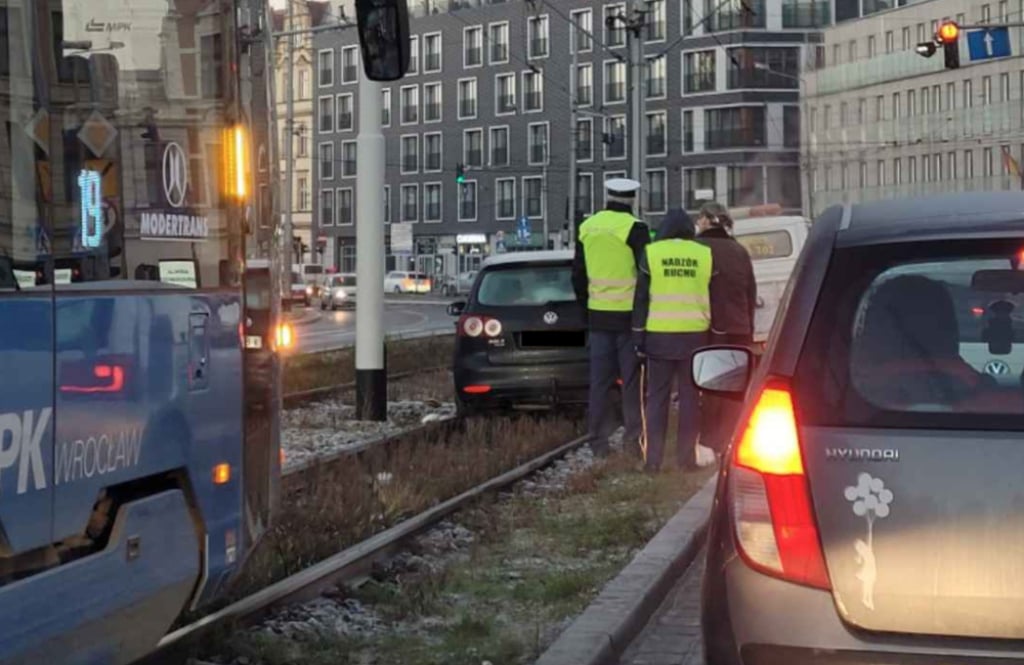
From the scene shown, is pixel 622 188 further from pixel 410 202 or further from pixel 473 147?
pixel 410 202

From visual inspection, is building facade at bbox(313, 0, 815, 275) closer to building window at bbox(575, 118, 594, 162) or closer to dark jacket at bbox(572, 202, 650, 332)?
building window at bbox(575, 118, 594, 162)

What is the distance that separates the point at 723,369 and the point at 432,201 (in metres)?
82.2

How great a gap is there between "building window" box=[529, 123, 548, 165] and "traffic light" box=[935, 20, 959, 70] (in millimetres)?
54165

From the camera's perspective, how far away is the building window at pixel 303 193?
292 feet

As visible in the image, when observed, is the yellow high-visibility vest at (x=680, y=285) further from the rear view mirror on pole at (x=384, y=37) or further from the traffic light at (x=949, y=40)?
the traffic light at (x=949, y=40)

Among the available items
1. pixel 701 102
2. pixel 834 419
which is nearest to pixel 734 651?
pixel 834 419

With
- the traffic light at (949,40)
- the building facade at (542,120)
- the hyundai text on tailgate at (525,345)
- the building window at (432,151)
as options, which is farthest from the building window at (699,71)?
the hyundai text on tailgate at (525,345)

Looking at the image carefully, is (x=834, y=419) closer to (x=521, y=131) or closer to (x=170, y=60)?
(x=170, y=60)

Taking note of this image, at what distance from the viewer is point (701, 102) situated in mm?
75500

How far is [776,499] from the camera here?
356cm

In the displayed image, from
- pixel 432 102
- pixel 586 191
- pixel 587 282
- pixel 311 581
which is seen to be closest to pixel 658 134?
pixel 586 191

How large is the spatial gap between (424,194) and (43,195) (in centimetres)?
8344

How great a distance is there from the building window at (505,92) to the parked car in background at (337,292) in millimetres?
15310

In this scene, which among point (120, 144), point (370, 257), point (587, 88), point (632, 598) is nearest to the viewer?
point (120, 144)
